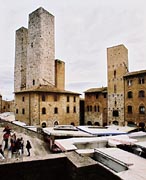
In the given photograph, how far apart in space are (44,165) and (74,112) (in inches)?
1250

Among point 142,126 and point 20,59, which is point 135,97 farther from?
point 20,59

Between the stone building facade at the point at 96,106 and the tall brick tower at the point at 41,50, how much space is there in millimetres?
8348

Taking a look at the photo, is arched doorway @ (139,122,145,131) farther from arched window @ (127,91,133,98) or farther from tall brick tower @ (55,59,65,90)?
tall brick tower @ (55,59,65,90)

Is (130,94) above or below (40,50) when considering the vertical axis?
below

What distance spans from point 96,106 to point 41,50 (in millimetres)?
15573

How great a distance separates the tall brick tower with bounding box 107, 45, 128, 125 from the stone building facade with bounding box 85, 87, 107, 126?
183cm

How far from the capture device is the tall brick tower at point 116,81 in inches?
Result: 1316

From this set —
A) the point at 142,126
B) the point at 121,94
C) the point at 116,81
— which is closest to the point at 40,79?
the point at 116,81

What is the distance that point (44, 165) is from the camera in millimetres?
3393

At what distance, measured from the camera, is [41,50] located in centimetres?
3625

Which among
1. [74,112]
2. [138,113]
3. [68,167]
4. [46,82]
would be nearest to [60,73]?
[46,82]

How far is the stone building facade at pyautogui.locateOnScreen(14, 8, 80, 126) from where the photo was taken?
30.6 m

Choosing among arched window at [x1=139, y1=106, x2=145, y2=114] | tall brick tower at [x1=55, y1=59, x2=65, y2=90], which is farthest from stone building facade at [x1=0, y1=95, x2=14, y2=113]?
arched window at [x1=139, y1=106, x2=145, y2=114]

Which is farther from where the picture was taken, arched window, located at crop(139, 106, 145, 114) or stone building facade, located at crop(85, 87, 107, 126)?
stone building facade, located at crop(85, 87, 107, 126)
